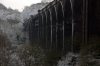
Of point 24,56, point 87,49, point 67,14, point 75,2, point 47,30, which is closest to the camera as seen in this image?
point 87,49

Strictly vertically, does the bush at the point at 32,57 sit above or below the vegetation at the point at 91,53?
below

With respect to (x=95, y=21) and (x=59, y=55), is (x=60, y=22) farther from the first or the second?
(x=95, y=21)

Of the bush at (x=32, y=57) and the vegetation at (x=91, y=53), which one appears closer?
the vegetation at (x=91, y=53)

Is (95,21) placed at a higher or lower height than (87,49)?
higher

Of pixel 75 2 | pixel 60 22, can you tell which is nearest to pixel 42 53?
pixel 60 22

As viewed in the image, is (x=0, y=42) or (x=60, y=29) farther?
(x=0, y=42)

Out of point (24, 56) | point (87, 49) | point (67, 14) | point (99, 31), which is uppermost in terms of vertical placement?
point (67, 14)

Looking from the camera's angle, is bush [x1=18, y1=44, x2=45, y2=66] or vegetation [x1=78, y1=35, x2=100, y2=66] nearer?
vegetation [x1=78, y1=35, x2=100, y2=66]

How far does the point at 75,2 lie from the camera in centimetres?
1198

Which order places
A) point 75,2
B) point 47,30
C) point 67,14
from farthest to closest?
point 47,30, point 67,14, point 75,2

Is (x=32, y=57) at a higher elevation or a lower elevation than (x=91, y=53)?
lower

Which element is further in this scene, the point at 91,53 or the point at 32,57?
the point at 32,57

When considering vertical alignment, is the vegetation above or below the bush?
above

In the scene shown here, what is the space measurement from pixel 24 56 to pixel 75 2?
5086 millimetres
